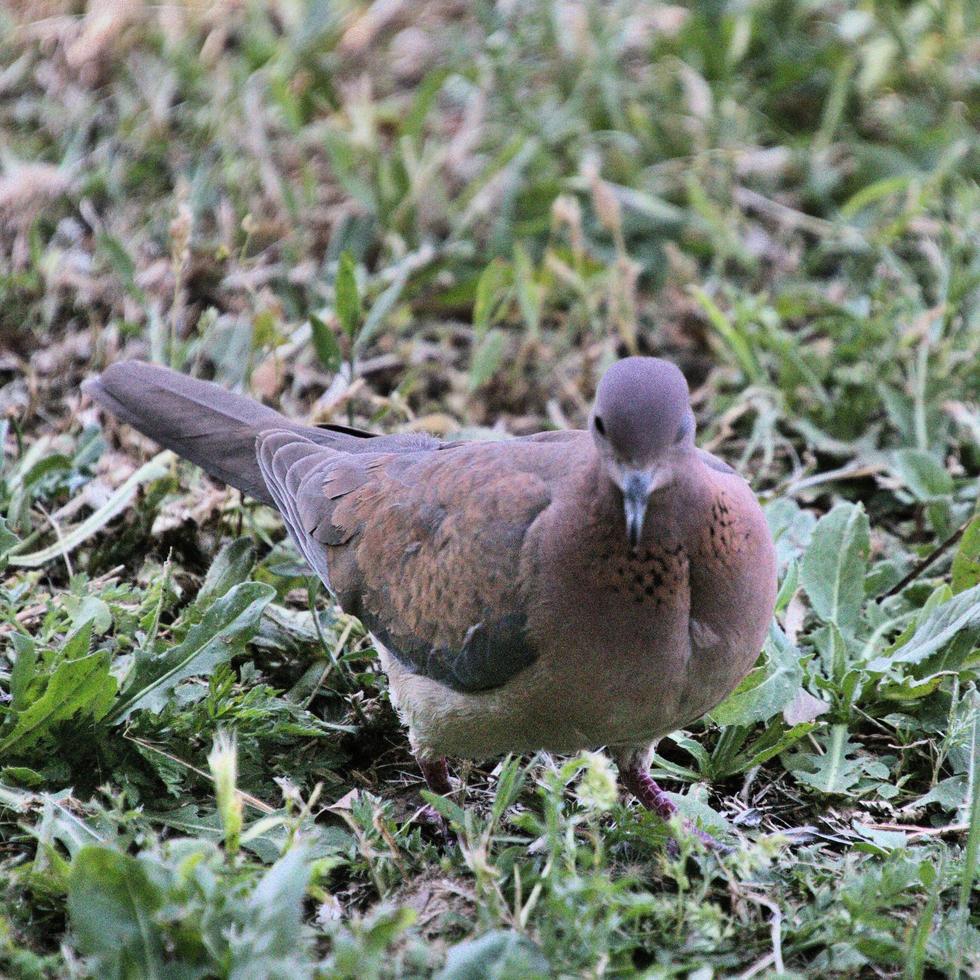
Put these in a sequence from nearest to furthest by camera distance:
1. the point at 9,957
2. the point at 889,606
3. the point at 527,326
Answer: the point at 9,957, the point at 889,606, the point at 527,326

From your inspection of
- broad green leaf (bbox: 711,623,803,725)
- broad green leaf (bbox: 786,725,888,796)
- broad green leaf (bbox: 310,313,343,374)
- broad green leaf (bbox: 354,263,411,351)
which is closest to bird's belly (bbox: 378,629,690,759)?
broad green leaf (bbox: 711,623,803,725)

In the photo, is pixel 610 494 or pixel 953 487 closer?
pixel 610 494

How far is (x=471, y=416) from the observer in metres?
5.40

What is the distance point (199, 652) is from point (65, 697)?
14.7 inches

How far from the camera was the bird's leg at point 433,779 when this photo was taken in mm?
Answer: 3643

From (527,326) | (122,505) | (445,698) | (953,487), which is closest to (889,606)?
(953,487)

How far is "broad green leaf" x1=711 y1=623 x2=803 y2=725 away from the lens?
366cm

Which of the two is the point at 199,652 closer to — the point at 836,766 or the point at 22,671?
the point at 22,671

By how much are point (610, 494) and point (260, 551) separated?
190cm

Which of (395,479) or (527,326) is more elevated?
(395,479)

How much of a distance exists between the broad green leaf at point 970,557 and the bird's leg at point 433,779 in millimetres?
1603

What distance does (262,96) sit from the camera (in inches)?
259

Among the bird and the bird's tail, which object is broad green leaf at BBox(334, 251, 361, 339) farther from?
the bird

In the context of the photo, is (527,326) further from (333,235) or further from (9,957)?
(9,957)
